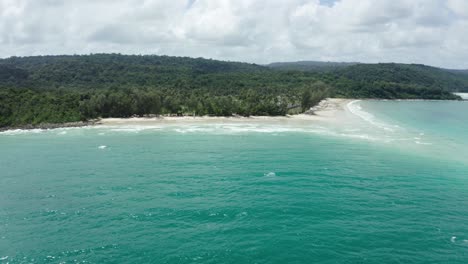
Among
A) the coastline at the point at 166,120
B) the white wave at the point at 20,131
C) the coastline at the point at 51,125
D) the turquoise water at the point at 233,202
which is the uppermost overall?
the coastline at the point at 166,120

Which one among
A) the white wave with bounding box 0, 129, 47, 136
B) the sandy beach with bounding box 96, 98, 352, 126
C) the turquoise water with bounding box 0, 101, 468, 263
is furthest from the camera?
the sandy beach with bounding box 96, 98, 352, 126

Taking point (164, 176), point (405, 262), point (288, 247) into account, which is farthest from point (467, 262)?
point (164, 176)


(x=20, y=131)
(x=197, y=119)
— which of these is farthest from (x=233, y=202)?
(x=197, y=119)

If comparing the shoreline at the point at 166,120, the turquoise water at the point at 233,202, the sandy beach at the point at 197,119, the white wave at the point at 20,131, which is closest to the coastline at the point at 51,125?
the shoreline at the point at 166,120

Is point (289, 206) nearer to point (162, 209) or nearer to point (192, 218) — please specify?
point (192, 218)

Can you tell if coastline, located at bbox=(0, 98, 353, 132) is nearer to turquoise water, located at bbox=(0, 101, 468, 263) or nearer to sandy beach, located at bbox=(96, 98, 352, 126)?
sandy beach, located at bbox=(96, 98, 352, 126)

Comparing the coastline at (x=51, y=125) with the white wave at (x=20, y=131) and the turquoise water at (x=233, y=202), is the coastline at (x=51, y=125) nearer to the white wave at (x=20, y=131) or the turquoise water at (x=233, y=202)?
the white wave at (x=20, y=131)

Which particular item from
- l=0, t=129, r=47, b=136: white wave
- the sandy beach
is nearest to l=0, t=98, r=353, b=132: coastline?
the sandy beach

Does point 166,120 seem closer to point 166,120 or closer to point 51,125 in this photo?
point 166,120

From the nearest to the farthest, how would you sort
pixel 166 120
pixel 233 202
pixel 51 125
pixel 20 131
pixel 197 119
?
pixel 233 202 < pixel 20 131 < pixel 51 125 < pixel 166 120 < pixel 197 119
